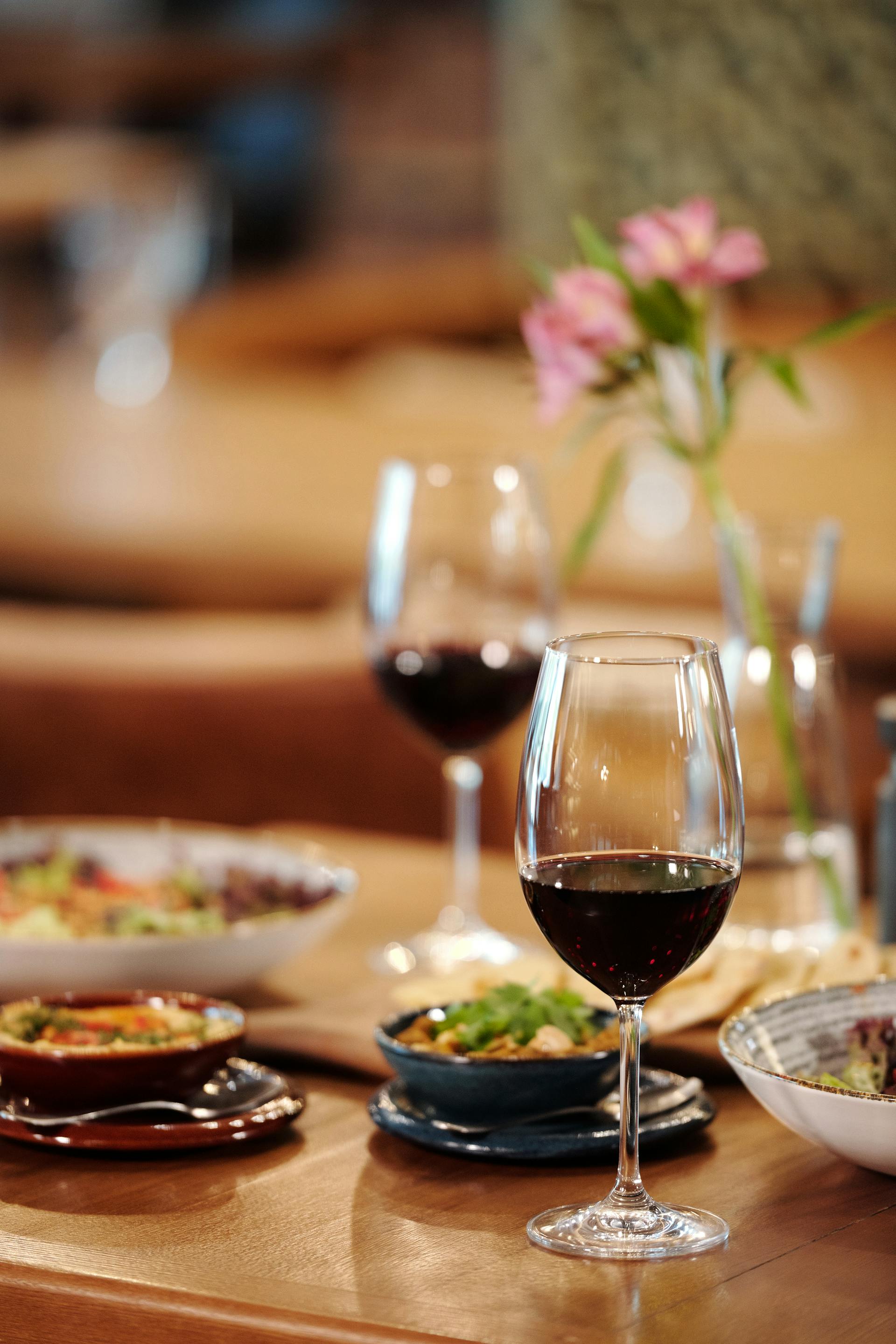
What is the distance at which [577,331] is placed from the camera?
3.86ft

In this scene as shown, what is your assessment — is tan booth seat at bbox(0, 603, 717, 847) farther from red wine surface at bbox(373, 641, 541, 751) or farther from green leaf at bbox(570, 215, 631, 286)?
green leaf at bbox(570, 215, 631, 286)

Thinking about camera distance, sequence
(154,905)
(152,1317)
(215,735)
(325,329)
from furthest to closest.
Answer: (325,329), (215,735), (154,905), (152,1317)

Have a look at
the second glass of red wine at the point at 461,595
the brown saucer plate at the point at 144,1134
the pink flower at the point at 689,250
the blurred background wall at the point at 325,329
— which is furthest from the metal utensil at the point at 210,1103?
the pink flower at the point at 689,250

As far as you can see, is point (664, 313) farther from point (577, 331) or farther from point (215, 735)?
point (215, 735)

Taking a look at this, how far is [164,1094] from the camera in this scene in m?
0.92

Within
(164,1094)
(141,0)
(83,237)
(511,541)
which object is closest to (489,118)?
(141,0)

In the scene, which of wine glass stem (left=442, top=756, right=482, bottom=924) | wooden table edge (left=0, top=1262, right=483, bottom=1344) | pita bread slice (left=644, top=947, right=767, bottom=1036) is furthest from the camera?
wine glass stem (left=442, top=756, right=482, bottom=924)

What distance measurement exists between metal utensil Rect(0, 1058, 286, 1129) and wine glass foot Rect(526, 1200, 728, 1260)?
0.64ft

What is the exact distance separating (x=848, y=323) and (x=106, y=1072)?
650 mm

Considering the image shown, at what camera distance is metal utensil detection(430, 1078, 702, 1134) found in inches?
35.4

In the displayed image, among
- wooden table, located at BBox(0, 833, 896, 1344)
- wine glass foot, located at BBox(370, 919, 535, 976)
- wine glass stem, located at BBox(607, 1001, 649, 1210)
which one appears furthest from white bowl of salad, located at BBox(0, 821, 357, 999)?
wine glass stem, located at BBox(607, 1001, 649, 1210)

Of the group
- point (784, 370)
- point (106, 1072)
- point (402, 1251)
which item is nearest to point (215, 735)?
point (784, 370)

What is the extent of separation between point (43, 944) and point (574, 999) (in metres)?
0.34

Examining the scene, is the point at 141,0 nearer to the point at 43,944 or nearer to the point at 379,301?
the point at 379,301
